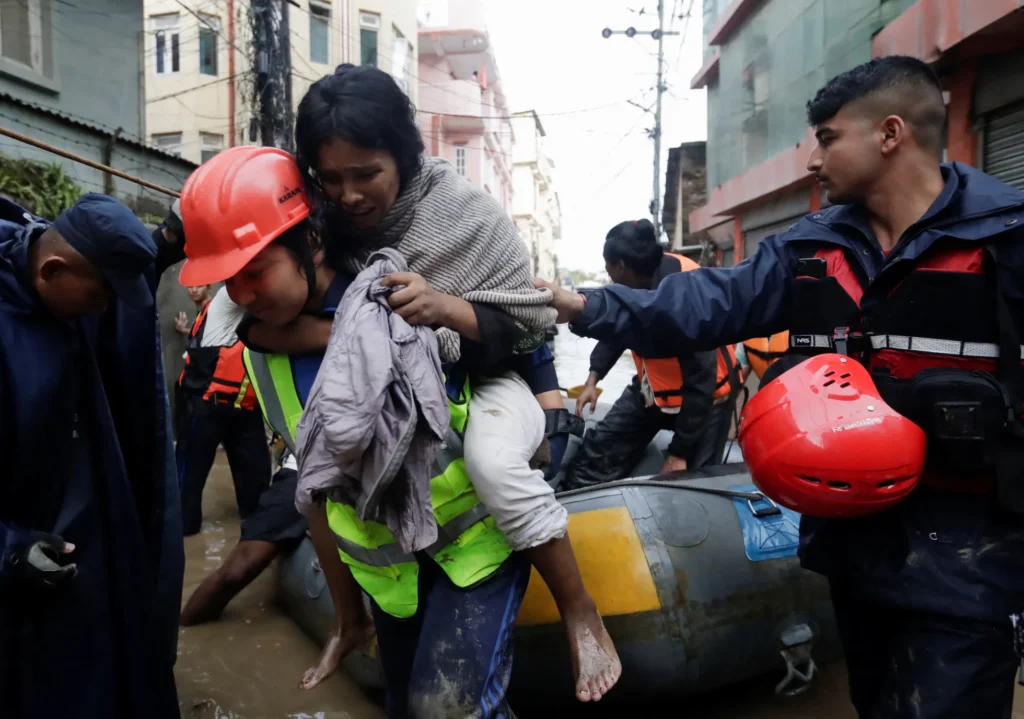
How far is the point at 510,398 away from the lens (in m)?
1.77

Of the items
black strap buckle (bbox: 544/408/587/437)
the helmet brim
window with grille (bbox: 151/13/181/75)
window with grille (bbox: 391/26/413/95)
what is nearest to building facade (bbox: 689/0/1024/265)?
black strap buckle (bbox: 544/408/587/437)

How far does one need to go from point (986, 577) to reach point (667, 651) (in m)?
1.15

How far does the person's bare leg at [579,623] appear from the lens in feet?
5.77

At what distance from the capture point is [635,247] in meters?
3.97

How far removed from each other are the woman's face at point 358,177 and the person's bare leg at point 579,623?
0.90 metres

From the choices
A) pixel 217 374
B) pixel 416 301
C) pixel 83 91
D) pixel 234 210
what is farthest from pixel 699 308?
pixel 83 91

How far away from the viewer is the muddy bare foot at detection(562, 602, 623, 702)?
176cm

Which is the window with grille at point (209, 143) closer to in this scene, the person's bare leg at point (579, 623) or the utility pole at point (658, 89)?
the utility pole at point (658, 89)

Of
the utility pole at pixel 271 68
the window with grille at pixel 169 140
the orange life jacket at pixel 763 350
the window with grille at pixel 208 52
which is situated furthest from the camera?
the window with grille at pixel 169 140

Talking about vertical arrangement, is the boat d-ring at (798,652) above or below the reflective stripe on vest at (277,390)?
below

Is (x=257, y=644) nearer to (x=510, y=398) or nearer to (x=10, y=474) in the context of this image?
(x=10, y=474)

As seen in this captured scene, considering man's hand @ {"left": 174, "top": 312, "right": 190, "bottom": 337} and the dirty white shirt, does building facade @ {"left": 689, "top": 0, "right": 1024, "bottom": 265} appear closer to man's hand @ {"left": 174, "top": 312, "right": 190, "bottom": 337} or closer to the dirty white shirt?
the dirty white shirt

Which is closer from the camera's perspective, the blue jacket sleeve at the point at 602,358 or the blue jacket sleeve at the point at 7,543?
the blue jacket sleeve at the point at 7,543

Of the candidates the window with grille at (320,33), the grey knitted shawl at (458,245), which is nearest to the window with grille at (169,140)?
the window with grille at (320,33)
